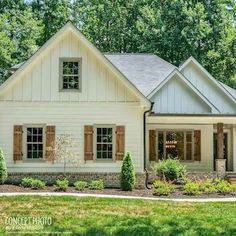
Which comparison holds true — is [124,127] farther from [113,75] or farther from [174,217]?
[174,217]

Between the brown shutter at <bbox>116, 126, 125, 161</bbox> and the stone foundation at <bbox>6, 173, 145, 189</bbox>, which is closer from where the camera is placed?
the stone foundation at <bbox>6, 173, 145, 189</bbox>

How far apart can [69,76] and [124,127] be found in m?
3.09

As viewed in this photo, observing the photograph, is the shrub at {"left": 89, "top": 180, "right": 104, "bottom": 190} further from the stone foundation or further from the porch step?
the porch step

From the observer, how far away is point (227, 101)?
2569 centimetres

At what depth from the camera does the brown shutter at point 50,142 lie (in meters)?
19.1

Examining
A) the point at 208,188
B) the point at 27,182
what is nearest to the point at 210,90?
the point at 208,188

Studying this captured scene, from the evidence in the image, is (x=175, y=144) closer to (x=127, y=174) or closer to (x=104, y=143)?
(x=104, y=143)

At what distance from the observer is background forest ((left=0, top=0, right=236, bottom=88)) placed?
117 ft

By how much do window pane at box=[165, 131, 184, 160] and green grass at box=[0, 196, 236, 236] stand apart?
408 inches

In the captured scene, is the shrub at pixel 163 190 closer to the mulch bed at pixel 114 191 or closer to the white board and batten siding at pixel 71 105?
the mulch bed at pixel 114 191

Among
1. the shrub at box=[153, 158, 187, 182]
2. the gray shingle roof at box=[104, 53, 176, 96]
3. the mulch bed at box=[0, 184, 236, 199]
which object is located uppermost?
the gray shingle roof at box=[104, 53, 176, 96]

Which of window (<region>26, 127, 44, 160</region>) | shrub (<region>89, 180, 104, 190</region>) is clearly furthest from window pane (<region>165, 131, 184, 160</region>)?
window (<region>26, 127, 44, 160</region>)

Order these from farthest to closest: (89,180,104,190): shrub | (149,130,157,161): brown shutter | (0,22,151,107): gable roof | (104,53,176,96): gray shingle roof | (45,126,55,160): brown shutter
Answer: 1. (149,130,157,161): brown shutter
2. (104,53,176,96): gray shingle roof
3. (45,126,55,160): brown shutter
4. (0,22,151,107): gable roof
5. (89,180,104,190): shrub

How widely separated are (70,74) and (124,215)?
371 inches
